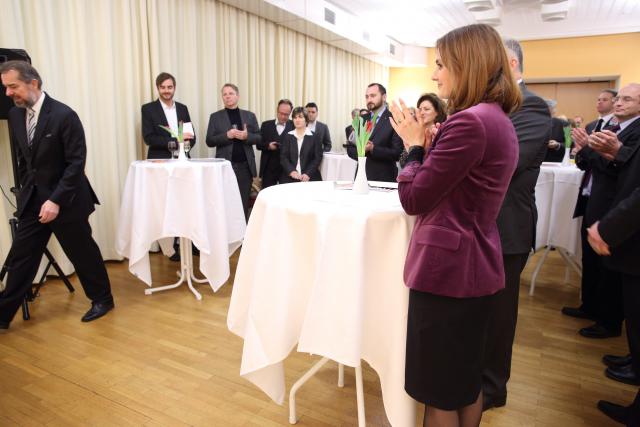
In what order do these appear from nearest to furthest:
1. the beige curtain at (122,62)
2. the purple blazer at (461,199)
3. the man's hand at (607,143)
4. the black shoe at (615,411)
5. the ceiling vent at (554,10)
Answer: the purple blazer at (461,199) < the black shoe at (615,411) < the man's hand at (607,143) < the beige curtain at (122,62) < the ceiling vent at (554,10)

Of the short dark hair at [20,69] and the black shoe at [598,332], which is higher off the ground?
the short dark hair at [20,69]

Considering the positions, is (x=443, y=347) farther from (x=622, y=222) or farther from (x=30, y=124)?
(x=30, y=124)

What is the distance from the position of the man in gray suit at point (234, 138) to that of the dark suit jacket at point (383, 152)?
4.49ft

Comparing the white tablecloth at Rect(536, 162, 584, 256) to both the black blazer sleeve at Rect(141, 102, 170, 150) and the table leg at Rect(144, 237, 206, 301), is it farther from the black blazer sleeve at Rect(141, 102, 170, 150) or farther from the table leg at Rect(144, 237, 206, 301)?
the black blazer sleeve at Rect(141, 102, 170, 150)

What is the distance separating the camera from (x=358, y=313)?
1.40 meters

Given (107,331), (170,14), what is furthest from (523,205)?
(170,14)

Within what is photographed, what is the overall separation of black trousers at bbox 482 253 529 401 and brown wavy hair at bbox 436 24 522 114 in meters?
0.85

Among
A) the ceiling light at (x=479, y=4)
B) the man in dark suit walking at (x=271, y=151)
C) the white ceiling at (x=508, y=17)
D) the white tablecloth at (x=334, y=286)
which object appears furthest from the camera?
the white ceiling at (x=508, y=17)

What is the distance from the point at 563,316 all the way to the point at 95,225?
4.00 metres

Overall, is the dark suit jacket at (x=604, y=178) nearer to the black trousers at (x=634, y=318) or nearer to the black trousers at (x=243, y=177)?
the black trousers at (x=634, y=318)

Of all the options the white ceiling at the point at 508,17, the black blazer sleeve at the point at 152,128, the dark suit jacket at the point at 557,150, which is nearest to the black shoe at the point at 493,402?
the dark suit jacket at the point at 557,150

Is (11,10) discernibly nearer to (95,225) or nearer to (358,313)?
(95,225)

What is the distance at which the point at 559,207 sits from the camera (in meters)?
3.40

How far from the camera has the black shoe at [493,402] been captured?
193cm
